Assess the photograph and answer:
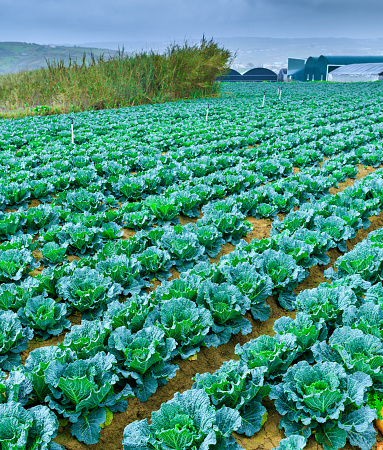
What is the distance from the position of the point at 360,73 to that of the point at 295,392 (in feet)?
167

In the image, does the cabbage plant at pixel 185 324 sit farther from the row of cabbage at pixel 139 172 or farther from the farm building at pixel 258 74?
the farm building at pixel 258 74

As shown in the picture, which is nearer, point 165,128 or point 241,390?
point 241,390

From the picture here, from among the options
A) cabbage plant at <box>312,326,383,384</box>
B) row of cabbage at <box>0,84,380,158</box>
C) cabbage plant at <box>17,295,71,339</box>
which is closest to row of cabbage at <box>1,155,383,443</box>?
cabbage plant at <box>17,295,71,339</box>

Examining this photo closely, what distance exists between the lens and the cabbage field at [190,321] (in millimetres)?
2236

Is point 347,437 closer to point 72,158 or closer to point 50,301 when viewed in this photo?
point 50,301

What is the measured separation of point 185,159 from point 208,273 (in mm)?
5191

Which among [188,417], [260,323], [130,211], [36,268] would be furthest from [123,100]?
[188,417]

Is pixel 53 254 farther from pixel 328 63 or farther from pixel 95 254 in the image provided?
pixel 328 63

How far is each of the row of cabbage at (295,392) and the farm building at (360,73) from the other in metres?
48.9

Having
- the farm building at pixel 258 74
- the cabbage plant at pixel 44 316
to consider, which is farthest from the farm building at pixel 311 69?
the cabbage plant at pixel 44 316

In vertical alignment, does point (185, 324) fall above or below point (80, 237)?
below

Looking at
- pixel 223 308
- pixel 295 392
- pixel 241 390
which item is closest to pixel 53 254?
pixel 223 308

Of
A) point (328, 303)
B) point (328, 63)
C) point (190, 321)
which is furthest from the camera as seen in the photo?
point (328, 63)

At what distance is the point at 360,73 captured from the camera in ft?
147
